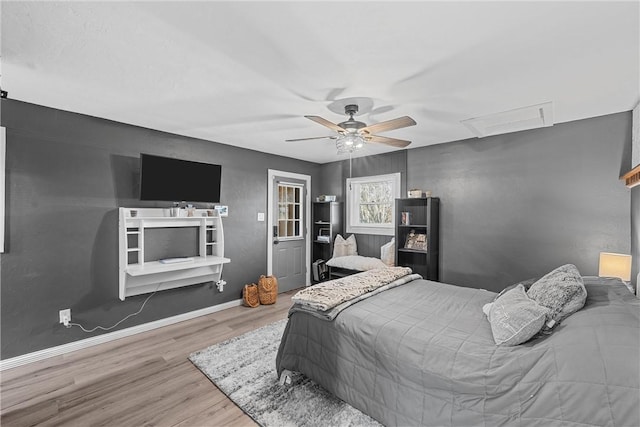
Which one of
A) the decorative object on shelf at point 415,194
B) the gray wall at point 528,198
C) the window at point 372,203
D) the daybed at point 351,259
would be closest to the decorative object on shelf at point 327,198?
the window at point 372,203

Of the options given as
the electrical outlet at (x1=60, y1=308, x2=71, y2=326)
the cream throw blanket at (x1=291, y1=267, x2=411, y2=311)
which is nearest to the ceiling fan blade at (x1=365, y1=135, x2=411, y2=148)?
the cream throw blanket at (x1=291, y1=267, x2=411, y2=311)

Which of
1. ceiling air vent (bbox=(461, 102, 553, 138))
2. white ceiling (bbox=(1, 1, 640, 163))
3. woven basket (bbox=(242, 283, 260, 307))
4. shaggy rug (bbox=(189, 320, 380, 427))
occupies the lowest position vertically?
shaggy rug (bbox=(189, 320, 380, 427))

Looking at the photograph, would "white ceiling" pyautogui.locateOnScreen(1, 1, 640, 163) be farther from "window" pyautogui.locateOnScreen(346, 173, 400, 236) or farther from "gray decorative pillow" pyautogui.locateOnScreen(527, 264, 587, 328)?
"window" pyautogui.locateOnScreen(346, 173, 400, 236)

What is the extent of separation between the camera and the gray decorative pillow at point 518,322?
5.35ft

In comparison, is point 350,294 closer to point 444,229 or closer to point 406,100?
point 406,100

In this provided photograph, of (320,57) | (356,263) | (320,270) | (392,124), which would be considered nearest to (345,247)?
(356,263)

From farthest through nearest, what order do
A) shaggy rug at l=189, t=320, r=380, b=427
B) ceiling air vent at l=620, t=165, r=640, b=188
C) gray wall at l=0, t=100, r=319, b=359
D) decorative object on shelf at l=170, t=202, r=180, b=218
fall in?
decorative object on shelf at l=170, t=202, r=180, b=218 → gray wall at l=0, t=100, r=319, b=359 → ceiling air vent at l=620, t=165, r=640, b=188 → shaggy rug at l=189, t=320, r=380, b=427

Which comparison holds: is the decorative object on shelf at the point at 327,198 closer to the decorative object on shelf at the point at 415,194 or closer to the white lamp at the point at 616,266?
the decorative object on shelf at the point at 415,194

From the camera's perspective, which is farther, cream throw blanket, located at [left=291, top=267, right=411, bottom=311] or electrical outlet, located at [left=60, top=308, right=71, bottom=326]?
electrical outlet, located at [left=60, top=308, right=71, bottom=326]

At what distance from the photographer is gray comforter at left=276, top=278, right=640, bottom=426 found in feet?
4.25

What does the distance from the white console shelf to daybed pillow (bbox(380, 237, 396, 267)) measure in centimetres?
247

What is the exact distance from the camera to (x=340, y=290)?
8.33ft

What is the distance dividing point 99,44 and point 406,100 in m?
2.33

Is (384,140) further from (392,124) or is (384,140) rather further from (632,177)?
(632,177)
